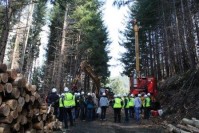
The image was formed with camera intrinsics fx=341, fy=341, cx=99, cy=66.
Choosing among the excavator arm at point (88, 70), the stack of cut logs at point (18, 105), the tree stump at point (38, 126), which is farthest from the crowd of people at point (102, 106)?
the stack of cut logs at point (18, 105)

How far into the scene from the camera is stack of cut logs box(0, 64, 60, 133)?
942 centimetres

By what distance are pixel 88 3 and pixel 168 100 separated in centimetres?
1777

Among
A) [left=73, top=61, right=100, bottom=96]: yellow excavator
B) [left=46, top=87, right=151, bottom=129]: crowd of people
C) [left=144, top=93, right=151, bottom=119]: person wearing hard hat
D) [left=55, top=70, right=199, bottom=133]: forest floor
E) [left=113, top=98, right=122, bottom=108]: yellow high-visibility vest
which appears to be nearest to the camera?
[left=55, top=70, right=199, bottom=133]: forest floor

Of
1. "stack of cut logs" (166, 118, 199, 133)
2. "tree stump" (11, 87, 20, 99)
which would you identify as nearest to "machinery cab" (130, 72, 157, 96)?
"stack of cut logs" (166, 118, 199, 133)

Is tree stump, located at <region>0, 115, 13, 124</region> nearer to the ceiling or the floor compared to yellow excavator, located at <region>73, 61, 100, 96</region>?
nearer to the floor

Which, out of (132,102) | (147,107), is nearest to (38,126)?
(132,102)

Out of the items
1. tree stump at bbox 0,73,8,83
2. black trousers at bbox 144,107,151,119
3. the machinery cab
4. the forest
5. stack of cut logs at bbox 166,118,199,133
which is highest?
the forest

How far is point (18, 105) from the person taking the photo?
33.6 feet

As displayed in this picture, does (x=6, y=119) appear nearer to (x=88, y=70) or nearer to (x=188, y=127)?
(x=188, y=127)

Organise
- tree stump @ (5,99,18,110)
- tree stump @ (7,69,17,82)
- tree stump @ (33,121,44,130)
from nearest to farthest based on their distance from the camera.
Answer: tree stump @ (5,99,18,110) < tree stump @ (7,69,17,82) < tree stump @ (33,121,44,130)

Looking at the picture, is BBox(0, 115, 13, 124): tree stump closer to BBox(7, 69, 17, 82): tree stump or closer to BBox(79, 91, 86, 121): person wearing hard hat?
BBox(7, 69, 17, 82): tree stump

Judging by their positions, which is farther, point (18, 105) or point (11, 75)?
point (18, 105)

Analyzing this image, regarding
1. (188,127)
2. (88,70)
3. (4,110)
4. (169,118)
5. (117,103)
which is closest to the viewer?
(4,110)

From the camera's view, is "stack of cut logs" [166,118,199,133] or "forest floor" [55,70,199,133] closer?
"stack of cut logs" [166,118,199,133]
